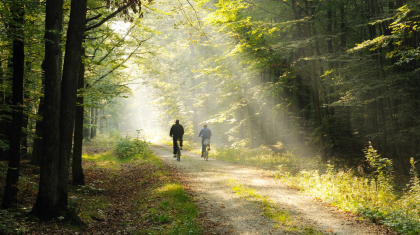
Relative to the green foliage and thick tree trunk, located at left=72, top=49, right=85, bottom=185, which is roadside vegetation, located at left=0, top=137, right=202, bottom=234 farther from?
the green foliage

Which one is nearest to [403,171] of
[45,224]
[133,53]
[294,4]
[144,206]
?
[294,4]

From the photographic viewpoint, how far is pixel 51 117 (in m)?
5.61

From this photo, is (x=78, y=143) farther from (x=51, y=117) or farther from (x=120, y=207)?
(x=51, y=117)

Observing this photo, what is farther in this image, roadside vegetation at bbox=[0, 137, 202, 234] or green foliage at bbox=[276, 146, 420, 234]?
green foliage at bbox=[276, 146, 420, 234]

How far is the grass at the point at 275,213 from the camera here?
18.5 feet

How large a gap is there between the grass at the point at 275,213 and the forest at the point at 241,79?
1779mm

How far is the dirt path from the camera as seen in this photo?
571 cm

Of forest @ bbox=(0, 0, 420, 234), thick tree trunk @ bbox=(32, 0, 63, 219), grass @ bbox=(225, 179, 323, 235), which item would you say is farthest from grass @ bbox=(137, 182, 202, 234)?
thick tree trunk @ bbox=(32, 0, 63, 219)

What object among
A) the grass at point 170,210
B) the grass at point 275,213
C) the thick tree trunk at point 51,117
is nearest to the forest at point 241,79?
the thick tree trunk at point 51,117

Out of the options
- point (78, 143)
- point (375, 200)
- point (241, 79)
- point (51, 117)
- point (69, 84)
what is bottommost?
point (375, 200)

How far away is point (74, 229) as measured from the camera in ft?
18.3

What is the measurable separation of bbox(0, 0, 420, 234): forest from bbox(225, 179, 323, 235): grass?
1.78 metres

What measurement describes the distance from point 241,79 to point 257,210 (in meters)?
12.5

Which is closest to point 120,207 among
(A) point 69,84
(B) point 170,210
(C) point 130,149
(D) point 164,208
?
(D) point 164,208
